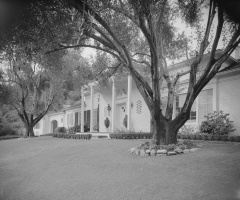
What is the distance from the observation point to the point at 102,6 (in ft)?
19.7

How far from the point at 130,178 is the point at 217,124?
25.0 feet

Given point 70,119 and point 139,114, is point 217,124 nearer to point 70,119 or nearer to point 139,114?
point 139,114

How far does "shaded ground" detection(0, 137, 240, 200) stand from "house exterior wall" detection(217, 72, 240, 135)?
16.3ft

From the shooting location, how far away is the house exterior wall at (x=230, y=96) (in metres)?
11.4

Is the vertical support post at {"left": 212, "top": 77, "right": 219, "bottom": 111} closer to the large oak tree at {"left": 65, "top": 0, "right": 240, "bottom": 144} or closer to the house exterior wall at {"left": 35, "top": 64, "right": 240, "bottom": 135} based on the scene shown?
the house exterior wall at {"left": 35, "top": 64, "right": 240, "bottom": 135}

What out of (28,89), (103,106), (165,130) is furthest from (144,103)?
(28,89)

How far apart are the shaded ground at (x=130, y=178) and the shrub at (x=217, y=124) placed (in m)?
4.47

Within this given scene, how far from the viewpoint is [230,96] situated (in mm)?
11727

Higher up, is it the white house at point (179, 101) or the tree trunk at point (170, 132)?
the white house at point (179, 101)

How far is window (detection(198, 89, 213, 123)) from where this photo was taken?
12.7 m

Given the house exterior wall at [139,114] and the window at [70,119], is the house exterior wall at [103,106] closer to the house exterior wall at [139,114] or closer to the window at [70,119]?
the house exterior wall at [139,114]

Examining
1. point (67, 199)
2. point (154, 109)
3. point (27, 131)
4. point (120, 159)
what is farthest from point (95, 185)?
point (27, 131)

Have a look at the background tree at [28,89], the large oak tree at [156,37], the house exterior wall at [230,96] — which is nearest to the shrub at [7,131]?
the background tree at [28,89]

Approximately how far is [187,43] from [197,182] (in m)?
7.28
